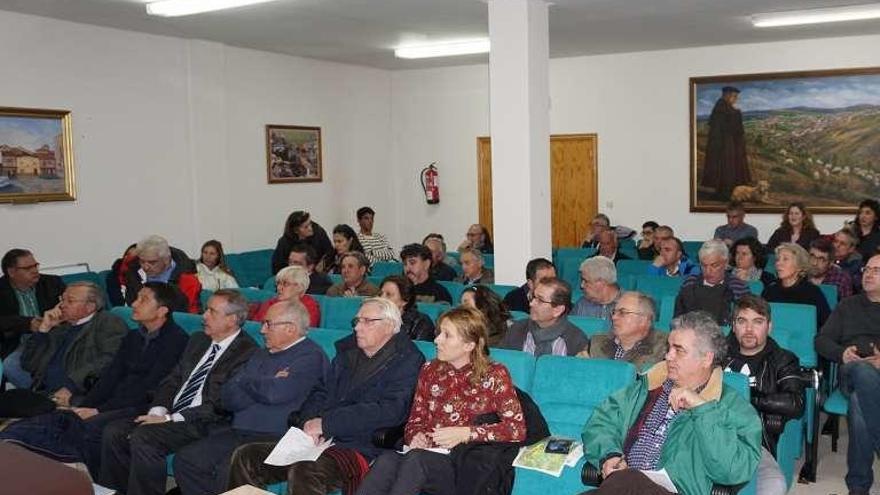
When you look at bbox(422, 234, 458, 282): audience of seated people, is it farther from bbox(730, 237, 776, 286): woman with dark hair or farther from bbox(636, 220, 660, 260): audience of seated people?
bbox(730, 237, 776, 286): woman with dark hair

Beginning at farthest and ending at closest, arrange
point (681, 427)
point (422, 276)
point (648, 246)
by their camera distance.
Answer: point (648, 246) < point (422, 276) < point (681, 427)

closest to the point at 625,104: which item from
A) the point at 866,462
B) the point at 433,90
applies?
the point at 433,90

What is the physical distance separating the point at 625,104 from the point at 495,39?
492cm

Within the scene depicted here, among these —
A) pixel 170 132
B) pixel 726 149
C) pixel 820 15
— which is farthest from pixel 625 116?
pixel 170 132

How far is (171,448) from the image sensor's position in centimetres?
468

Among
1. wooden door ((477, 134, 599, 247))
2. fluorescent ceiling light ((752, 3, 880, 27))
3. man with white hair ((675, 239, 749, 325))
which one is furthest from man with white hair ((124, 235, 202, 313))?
fluorescent ceiling light ((752, 3, 880, 27))

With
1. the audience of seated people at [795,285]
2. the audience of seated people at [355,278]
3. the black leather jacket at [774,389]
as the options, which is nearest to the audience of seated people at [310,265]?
the audience of seated people at [355,278]

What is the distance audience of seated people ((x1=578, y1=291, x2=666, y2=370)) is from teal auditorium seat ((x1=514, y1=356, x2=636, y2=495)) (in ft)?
1.39

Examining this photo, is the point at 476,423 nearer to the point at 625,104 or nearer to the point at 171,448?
the point at 171,448

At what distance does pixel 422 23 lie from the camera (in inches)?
364

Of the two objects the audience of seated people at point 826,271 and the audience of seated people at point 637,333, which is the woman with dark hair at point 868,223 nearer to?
the audience of seated people at point 826,271

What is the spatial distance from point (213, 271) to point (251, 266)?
7.91 feet

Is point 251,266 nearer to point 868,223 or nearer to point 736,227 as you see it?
point 736,227

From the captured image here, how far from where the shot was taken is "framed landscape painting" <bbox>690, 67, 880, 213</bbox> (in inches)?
424
